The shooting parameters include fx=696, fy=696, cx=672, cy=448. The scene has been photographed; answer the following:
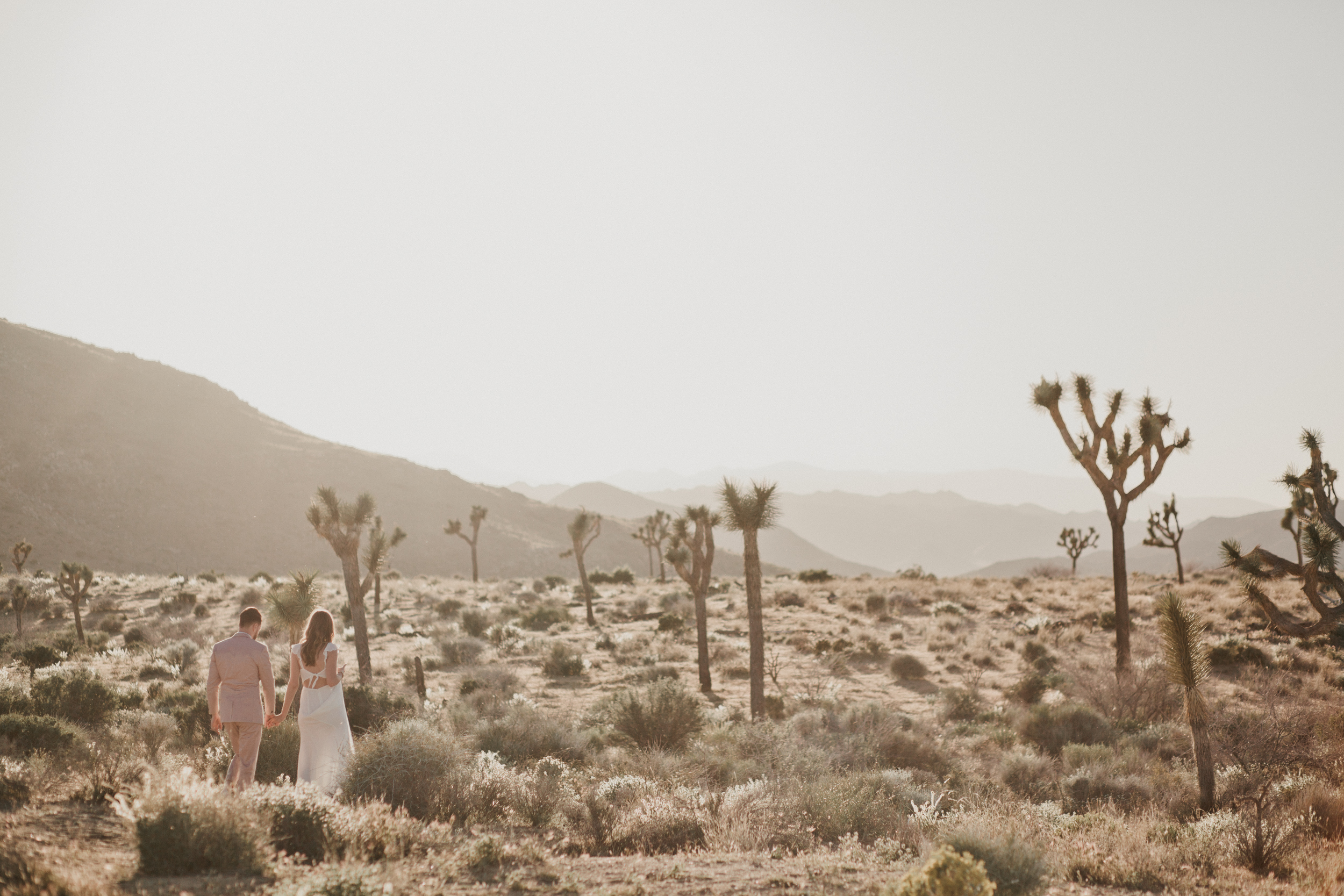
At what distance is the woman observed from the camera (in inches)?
283

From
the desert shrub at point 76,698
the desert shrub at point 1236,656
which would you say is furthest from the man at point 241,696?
the desert shrub at point 1236,656

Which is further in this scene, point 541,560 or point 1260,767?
point 541,560

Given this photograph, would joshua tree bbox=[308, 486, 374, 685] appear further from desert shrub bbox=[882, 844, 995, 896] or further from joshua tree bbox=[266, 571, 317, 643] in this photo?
desert shrub bbox=[882, 844, 995, 896]

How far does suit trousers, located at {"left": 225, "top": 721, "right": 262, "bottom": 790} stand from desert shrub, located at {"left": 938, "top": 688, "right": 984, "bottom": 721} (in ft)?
43.7

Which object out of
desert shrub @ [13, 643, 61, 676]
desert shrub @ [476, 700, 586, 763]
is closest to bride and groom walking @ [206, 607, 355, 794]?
desert shrub @ [476, 700, 586, 763]

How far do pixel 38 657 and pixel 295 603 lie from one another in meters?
9.50

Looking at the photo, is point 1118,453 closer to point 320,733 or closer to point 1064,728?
point 1064,728

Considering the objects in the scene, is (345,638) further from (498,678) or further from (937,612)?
(937,612)

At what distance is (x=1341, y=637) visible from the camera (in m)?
19.1

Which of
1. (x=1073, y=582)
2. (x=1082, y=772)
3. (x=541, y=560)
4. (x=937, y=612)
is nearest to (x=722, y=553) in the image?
(x=541, y=560)

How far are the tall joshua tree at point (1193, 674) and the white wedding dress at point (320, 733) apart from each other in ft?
31.6

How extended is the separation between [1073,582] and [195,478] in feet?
264

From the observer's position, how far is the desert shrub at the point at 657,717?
11875 millimetres

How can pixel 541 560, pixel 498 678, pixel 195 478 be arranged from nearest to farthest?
pixel 498 678, pixel 195 478, pixel 541 560
